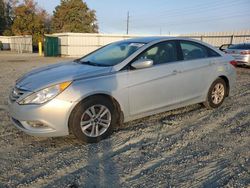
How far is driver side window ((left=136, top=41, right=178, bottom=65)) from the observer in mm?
4633

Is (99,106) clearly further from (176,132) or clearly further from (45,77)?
(176,132)

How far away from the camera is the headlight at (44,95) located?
12.1 feet

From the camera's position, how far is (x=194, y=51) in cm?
532

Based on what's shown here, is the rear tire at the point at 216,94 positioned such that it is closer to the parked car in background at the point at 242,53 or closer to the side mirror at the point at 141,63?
the side mirror at the point at 141,63

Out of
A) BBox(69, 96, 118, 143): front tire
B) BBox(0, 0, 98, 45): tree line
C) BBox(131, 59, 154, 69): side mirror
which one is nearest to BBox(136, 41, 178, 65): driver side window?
BBox(131, 59, 154, 69): side mirror

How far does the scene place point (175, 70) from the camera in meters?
4.81

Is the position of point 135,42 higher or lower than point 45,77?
higher

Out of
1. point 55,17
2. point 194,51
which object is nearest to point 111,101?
point 194,51

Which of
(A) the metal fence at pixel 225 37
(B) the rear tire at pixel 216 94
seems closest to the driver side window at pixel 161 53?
(B) the rear tire at pixel 216 94

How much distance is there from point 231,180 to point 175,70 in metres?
2.28

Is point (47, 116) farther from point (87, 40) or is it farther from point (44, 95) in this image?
point (87, 40)

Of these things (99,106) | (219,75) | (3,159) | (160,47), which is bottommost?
(3,159)

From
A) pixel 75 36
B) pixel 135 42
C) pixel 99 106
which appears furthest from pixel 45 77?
pixel 75 36

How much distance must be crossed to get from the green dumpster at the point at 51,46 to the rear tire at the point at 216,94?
2413cm
